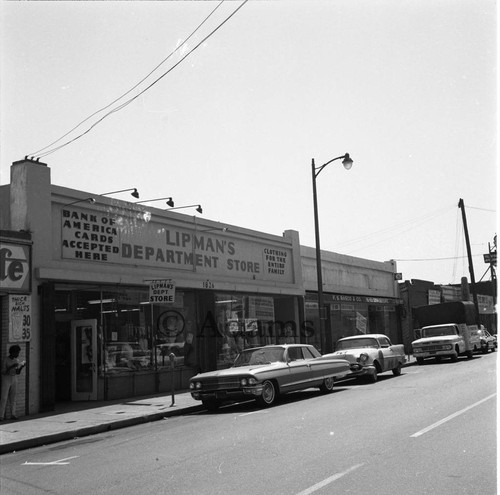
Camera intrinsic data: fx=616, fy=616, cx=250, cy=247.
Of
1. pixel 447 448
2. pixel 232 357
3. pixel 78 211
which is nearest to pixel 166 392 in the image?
pixel 232 357

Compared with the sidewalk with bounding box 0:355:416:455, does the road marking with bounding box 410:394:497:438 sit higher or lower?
higher

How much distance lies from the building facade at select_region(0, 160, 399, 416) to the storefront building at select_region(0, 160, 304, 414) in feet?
0.11

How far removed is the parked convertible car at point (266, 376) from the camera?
13.3 metres

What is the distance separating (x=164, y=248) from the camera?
1931 cm

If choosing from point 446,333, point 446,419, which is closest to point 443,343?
point 446,333

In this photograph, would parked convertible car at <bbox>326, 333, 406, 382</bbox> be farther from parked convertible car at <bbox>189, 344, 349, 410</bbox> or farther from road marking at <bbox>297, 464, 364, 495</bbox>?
road marking at <bbox>297, 464, 364, 495</bbox>

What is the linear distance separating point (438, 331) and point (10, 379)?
1861 centimetres

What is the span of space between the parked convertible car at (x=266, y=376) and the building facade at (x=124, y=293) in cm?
145

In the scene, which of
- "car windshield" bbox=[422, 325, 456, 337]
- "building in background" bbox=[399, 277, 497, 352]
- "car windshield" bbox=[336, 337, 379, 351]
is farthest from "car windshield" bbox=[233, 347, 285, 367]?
"building in background" bbox=[399, 277, 497, 352]

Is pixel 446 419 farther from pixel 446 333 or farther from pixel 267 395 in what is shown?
pixel 446 333

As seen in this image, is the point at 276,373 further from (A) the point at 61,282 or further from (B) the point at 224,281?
(B) the point at 224,281

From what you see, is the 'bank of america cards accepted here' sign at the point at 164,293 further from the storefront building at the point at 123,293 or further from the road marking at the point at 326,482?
the road marking at the point at 326,482

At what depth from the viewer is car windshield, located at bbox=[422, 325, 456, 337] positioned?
26.2 metres

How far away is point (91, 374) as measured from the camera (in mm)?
16656
